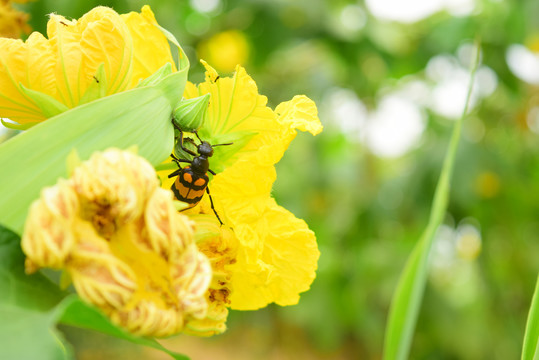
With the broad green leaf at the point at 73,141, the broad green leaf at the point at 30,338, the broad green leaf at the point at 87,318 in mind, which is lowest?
the broad green leaf at the point at 30,338

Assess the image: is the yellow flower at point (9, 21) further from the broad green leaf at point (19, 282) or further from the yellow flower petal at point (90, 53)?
the broad green leaf at point (19, 282)

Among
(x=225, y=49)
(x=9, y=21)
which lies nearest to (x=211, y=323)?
(x=9, y=21)

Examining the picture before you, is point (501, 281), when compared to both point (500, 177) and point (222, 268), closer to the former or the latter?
point (500, 177)

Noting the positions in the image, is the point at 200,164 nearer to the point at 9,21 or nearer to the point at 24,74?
the point at 24,74

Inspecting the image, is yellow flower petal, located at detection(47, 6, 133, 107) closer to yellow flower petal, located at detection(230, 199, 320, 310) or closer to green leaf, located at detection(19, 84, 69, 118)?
green leaf, located at detection(19, 84, 69, 118)

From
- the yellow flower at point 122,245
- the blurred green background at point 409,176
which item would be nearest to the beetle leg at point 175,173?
Result: the yellow flower at point 122,245

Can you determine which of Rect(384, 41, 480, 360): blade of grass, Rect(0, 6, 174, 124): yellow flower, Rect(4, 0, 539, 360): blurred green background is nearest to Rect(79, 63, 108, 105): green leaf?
Rect(0, 6, 174, 124): yellow flower

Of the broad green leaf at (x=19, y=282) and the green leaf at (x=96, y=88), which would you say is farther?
the green leaf at (x=96, y=88)
